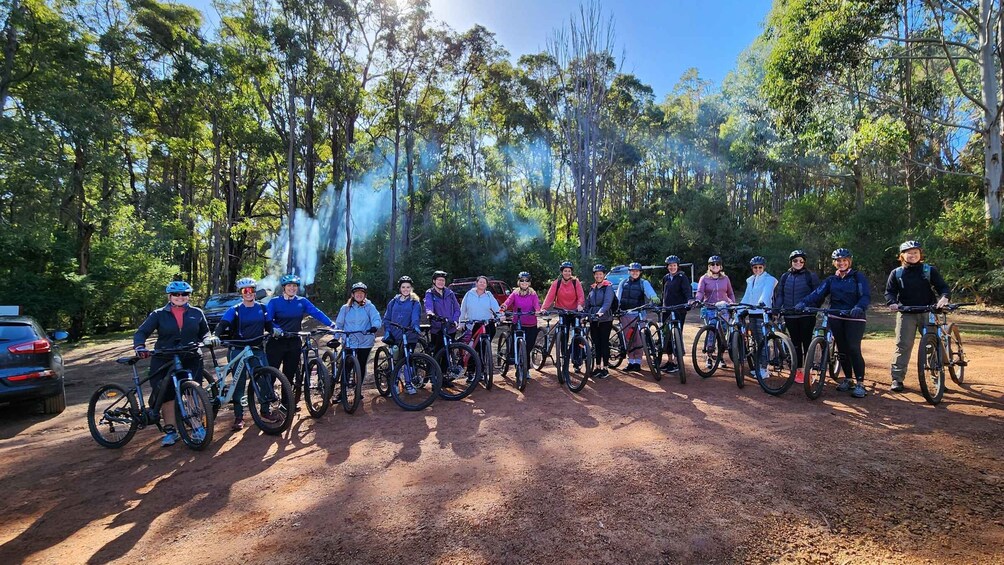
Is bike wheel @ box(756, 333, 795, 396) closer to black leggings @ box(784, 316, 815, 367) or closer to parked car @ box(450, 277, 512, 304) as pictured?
black leggings @ box(784, 316, 815, 367)

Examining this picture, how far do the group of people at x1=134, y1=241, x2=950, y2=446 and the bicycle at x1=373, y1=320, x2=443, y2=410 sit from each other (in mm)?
178

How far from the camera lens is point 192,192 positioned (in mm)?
27547

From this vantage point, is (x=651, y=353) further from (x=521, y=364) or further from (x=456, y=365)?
(x=456, y=365)

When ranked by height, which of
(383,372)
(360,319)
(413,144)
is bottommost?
(383,372)

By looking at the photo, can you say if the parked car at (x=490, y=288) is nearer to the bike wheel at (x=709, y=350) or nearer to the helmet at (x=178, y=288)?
the bike wheel at (x=709, y=350)

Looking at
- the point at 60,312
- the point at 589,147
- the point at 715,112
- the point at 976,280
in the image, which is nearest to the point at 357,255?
the point at 60,312

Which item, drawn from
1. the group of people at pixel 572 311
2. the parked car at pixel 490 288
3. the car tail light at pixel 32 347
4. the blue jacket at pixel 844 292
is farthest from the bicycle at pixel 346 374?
the parked car at pixel 490 288

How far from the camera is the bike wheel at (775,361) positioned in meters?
5.20

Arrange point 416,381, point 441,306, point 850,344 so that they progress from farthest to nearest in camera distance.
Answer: point 441,306, point 416,381, point 850,344

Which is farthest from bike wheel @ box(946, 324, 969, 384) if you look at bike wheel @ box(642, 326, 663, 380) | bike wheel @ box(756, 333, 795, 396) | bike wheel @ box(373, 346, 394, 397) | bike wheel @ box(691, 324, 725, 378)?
bike wheel @ box(373, 346, 394, 397)

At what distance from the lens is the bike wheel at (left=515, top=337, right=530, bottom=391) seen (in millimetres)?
6156

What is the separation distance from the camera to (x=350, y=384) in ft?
18.4

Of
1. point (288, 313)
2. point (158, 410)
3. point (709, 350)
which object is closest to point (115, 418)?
point (158, 410)

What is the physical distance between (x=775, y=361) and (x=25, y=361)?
892cm
